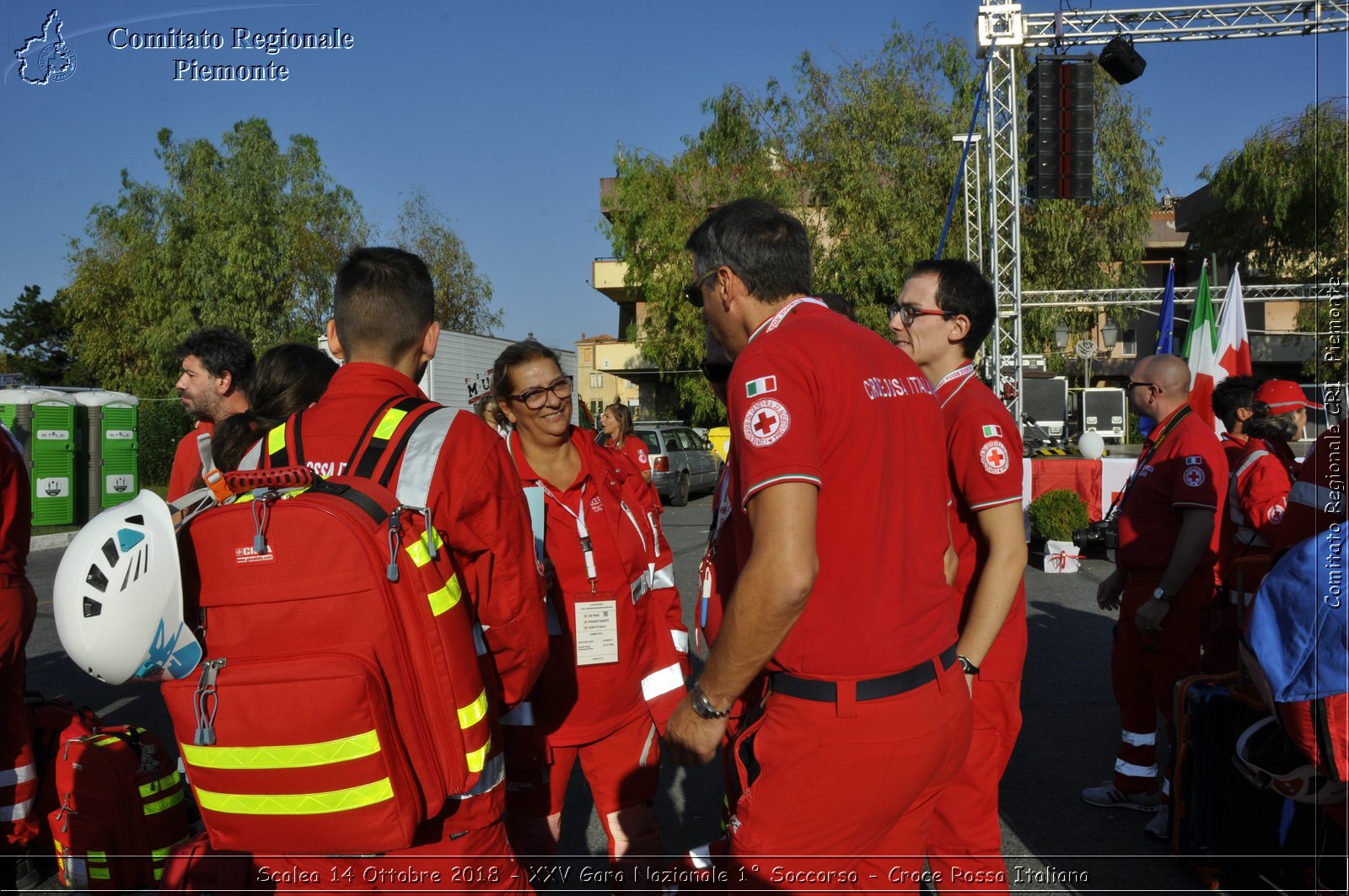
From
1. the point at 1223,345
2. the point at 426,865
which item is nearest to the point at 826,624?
the point at 426,865

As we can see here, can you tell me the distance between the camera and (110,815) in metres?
4.09

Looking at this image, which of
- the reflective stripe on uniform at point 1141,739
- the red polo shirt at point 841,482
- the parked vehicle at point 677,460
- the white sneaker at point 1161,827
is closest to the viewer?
the red polo shirt at point 841,482

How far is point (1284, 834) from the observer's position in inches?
156

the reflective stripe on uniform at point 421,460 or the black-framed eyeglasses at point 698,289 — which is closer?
the reflective stripe on uniform at point 421,460

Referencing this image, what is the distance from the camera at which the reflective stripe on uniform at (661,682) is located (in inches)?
137

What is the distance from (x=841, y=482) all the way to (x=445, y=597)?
85 centimetres

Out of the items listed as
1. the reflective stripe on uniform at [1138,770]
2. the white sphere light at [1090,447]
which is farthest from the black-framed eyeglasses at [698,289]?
the white sphere light at [1090,447]

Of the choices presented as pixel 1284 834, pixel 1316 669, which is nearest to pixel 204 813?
pixel 1316 669

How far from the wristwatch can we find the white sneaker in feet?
10.6

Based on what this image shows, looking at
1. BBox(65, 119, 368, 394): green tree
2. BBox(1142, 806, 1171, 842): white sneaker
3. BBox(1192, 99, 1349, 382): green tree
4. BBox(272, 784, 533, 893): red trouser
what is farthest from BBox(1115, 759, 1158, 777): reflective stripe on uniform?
BBox(65, 119, 368, 394): green tree

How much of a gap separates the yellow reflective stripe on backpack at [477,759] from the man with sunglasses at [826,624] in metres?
0.41

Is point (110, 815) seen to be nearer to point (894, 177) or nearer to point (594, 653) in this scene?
point (594, 653)

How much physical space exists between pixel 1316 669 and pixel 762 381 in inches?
61.6

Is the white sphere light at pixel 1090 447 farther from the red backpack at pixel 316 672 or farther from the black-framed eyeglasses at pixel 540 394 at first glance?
the red backpack at pixel 316 672
